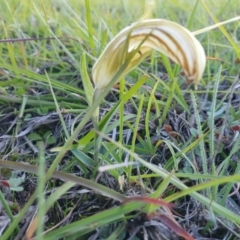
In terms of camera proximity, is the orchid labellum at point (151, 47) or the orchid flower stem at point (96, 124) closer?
the orchid labellum at point (151, 47)

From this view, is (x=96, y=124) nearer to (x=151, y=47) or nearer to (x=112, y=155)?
(x=112, y=155)

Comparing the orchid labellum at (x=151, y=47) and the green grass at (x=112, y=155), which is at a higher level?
the orchid labellum at (x=151, y=47)

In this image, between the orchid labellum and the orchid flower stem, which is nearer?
the orchid labellum

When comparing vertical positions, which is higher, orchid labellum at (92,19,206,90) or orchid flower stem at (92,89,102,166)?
orchid labellum at (92,19,206,90)

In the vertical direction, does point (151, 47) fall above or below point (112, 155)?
above

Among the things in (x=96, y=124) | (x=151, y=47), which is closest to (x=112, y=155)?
(x=96, y=124)
